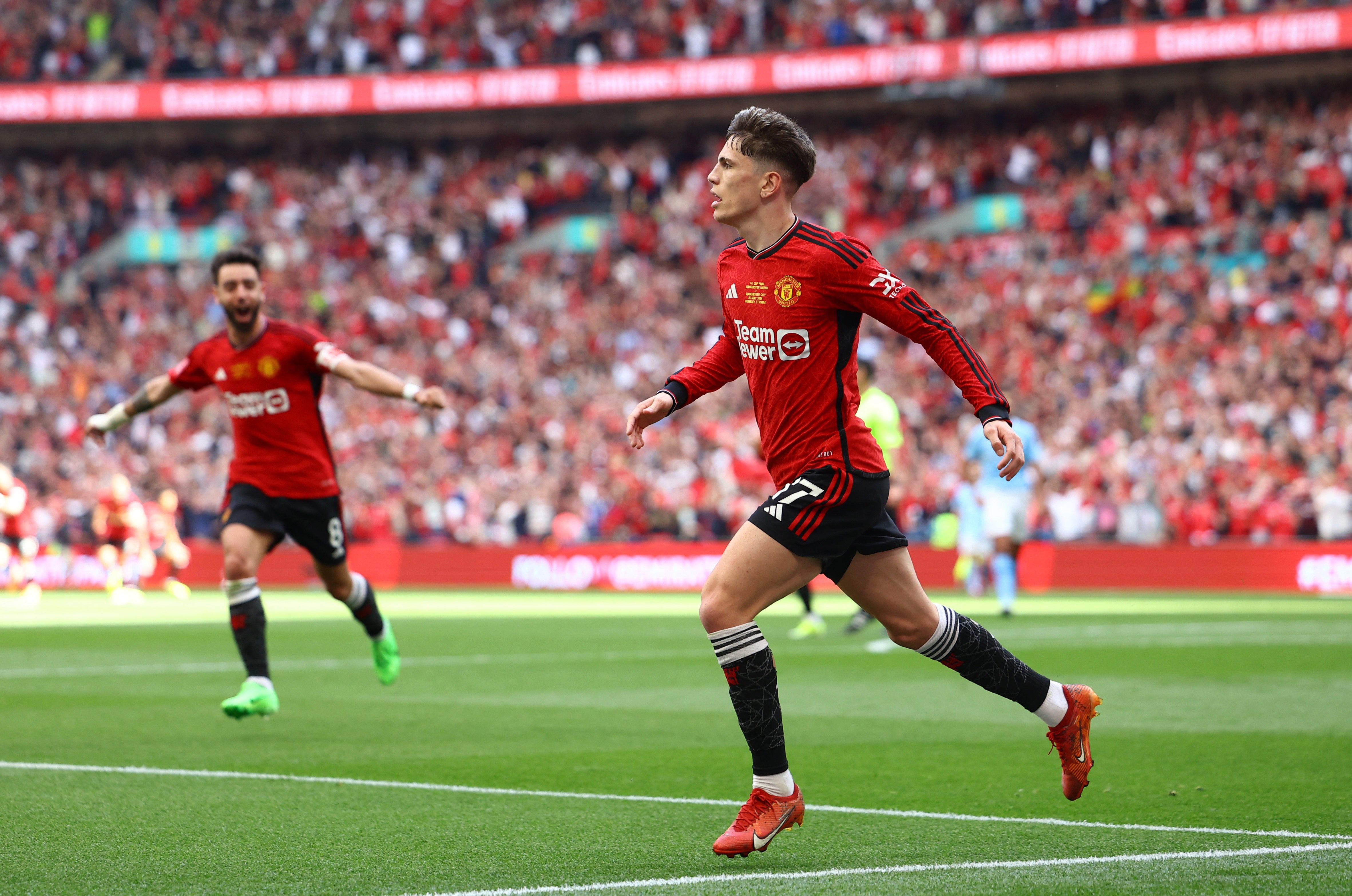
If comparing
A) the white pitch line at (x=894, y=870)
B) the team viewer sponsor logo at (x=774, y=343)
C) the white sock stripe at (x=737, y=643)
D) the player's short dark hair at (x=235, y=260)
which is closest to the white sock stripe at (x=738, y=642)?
the white sock stripe at (x=737, y=643)

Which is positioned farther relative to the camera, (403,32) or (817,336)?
(403,32)

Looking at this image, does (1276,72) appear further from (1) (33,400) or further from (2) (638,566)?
(1) (33,400)

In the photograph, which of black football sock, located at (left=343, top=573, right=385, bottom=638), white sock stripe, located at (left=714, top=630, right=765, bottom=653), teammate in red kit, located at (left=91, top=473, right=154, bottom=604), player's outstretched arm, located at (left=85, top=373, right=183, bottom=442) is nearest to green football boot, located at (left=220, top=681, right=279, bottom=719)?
black football sock, located at (left=343, top=573, right=385, bottom=638)

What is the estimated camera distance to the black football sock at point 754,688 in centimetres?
570

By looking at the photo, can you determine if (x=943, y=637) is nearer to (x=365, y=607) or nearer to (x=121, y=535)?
(x=365, y=607)

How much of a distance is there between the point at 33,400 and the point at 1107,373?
22.4 m

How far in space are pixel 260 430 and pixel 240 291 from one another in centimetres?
82

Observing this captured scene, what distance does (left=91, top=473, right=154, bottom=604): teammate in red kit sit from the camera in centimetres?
2734

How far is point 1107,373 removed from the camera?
2997cm

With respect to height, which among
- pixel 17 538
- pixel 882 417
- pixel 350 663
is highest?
pixel 882 417

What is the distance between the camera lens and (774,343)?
577cm

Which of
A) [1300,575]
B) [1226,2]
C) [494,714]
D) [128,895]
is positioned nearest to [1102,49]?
[1226,2]

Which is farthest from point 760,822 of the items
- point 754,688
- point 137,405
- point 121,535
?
point 121,535

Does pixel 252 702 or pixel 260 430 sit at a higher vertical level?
pixel 260 430
